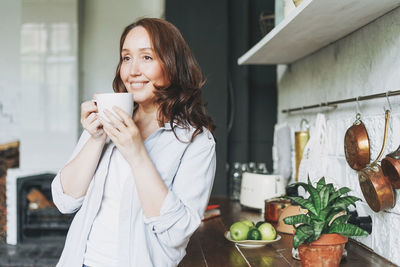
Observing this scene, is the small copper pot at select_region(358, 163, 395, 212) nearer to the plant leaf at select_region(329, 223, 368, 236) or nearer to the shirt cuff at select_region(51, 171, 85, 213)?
the plant leaf at select_region(329, 223, 368, 236)

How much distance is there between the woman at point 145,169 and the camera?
962 millimetres

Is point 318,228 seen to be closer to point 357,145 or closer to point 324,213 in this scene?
point 324,213

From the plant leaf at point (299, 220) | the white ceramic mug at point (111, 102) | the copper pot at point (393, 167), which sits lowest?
the plant leaf at point (299, 220)

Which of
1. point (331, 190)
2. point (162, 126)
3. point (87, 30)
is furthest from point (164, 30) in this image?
point (87, 30)

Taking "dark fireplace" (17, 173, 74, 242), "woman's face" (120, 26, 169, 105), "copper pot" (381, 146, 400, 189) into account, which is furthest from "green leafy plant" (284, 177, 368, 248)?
"dark fireplace" (17, 173, 74, 242)

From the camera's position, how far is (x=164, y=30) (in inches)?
43.6

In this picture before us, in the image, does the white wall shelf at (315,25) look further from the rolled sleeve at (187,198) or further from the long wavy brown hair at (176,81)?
the rolled sleeve at (187,198)

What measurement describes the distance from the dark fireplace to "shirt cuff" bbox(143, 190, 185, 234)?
2.50 metres

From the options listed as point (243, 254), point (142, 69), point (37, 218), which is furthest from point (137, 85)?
point (37, 218)

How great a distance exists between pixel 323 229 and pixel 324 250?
5 centimetres

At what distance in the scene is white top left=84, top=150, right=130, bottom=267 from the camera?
3.38ft

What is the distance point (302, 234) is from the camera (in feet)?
3.65

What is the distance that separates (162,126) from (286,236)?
75cm

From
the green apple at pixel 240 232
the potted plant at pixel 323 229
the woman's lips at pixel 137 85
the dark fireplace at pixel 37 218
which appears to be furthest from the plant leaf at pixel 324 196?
the dark fireplace at pixel 37 218
